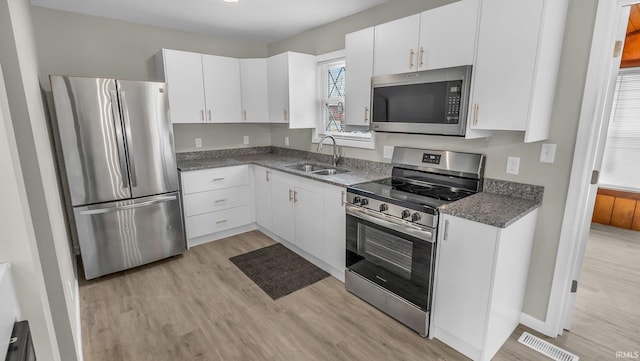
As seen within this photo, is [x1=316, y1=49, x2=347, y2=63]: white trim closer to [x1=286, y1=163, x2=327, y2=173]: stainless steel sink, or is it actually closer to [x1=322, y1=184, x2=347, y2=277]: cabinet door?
[x1=286, y1=163, x2=327, y2=173]: stainless steel sink

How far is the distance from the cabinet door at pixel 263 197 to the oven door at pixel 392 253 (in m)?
1.37

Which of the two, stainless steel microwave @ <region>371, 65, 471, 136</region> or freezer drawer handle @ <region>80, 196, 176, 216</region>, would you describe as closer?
Result: stainless steel microwave @ <region>371, 65, 471, 136</region>

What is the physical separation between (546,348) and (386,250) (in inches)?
45.4

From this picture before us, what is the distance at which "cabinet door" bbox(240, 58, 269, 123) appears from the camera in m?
3.77

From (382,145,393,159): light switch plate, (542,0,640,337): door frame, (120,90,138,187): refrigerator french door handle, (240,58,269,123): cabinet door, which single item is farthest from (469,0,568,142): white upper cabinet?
(120,90,138,187): refrigerator french door handle

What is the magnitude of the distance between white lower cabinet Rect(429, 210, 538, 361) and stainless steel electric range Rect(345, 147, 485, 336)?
9cm

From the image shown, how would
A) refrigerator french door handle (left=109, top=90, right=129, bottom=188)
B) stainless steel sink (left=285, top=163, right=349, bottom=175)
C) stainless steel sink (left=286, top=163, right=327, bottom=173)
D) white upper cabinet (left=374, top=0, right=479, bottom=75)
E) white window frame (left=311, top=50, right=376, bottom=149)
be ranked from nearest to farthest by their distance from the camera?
white upper cabinet (left=374, top=0, right=479, bottom=75)
refrigerator french door handle (left=109, top=90, right=129, bottom=188)
white window frame (left=311, top=50, right=376, bottom=149)
stainless steel sink (left=285, top=163, right=349, bottom=175)
stainless steel sink (left=286, top=163, right=327, bottom=173)

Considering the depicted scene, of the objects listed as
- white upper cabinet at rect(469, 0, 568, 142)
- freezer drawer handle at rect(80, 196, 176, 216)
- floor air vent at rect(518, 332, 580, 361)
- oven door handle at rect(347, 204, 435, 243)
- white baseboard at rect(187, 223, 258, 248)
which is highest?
white upper cabinet at rect(469, 0, 568, 142)

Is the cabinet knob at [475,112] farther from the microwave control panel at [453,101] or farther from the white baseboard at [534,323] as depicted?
the white baseboard at [534,323]

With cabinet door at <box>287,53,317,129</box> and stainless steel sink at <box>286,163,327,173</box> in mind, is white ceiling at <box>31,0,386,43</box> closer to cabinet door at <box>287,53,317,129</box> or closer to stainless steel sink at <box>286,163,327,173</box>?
cabinet door at <box>287,53,317,129</box>

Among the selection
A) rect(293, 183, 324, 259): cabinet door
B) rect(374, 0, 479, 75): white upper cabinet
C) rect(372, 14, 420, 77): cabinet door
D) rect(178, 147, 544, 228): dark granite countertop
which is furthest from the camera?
rect(293, 183, 324, 259): cabinet door

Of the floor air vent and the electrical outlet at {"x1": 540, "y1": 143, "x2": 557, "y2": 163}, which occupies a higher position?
the electrical outlet at {"x1": 540, "y1": 143, "x2": 557, "y2": 163}

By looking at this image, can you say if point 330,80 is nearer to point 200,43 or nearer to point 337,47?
point 337,47

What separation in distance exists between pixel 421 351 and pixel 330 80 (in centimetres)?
283
